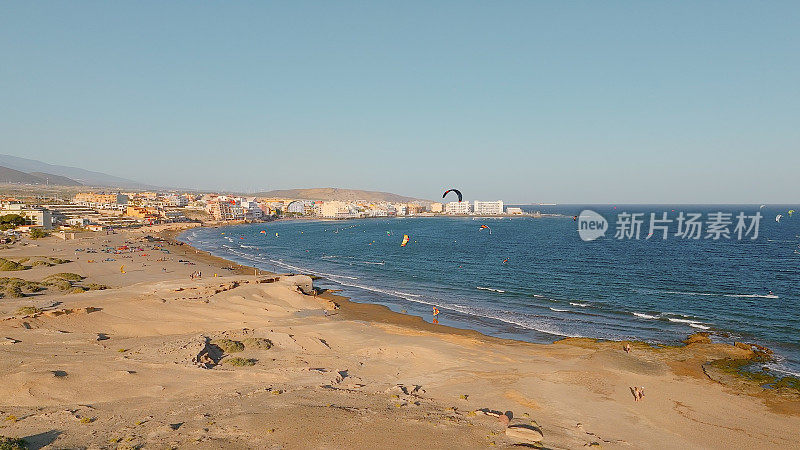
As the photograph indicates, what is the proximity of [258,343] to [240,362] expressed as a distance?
360cm

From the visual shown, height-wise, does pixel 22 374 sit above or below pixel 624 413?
above

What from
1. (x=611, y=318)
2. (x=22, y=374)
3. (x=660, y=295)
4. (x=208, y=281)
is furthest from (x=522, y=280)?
(x=22, y=374)

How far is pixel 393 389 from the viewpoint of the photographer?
800 inches

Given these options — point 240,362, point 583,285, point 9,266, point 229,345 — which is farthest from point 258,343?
point 9,266

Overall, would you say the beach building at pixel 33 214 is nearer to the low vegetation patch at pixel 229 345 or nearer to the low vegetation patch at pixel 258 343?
the low vegetation patch at pixel 229 345

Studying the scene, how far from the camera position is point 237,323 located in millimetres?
32406

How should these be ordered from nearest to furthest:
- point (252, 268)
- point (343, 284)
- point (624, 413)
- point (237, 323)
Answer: point (624, 413) < point (237, 323) < point (343, 284) < point (252, 268)

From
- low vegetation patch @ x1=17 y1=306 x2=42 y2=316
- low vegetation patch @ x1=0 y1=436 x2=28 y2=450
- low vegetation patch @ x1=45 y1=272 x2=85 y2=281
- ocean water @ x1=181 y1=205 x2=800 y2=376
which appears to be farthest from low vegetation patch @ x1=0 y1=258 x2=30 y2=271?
low vegetation patch @ x1=0 y1=436 x2=28 y2=450

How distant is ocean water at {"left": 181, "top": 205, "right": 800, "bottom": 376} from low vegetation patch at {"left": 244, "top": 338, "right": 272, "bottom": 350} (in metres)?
16.1

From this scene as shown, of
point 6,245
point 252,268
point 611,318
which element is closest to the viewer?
point 611,318

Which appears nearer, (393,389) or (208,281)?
(393,389)

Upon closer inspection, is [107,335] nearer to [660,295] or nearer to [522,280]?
[522,280]

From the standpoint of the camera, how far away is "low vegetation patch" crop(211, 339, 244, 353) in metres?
25.5

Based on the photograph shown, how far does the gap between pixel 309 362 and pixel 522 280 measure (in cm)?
3893
